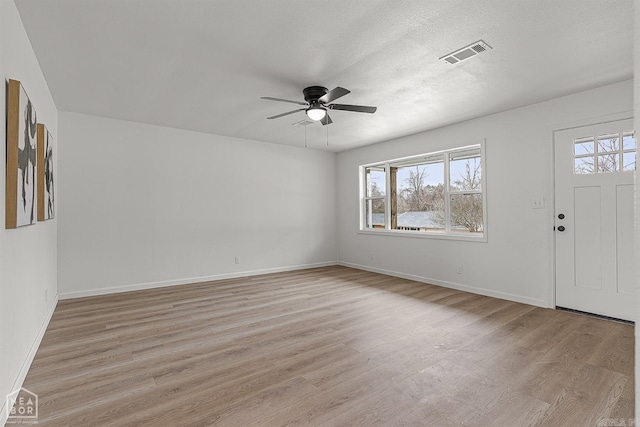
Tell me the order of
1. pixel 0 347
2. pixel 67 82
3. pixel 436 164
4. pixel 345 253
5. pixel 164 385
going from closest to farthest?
pixel 0 347 < pixel 164 385 < pixel 67 82 < pixel 436 164 < pixel 345 253

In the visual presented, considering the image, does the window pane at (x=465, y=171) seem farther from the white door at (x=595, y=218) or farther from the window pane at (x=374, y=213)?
the window pane at (x=374, y=213)

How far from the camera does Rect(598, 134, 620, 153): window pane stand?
338 cm

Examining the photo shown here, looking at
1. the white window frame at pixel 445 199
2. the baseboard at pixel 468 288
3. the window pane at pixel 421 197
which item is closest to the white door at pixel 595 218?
the baseboard at pixel 468 288

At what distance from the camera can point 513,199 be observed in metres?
4.18

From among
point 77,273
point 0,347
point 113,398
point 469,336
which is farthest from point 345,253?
point 0,347

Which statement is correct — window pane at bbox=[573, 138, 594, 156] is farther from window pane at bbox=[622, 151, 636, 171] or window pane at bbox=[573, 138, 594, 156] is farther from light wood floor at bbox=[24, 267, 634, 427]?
light wood floor at bbox=[24, 267, 634, 427]

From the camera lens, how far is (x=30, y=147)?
2301 mm

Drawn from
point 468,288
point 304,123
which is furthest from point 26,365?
point 468,288

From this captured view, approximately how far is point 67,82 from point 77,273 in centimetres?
256

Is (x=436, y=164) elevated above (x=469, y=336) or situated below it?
above

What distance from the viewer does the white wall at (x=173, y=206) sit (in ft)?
14.5

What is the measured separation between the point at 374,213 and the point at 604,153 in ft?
12.3

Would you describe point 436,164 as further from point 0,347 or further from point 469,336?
point 0,347

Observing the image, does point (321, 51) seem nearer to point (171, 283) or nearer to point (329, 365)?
point (329, 365)
